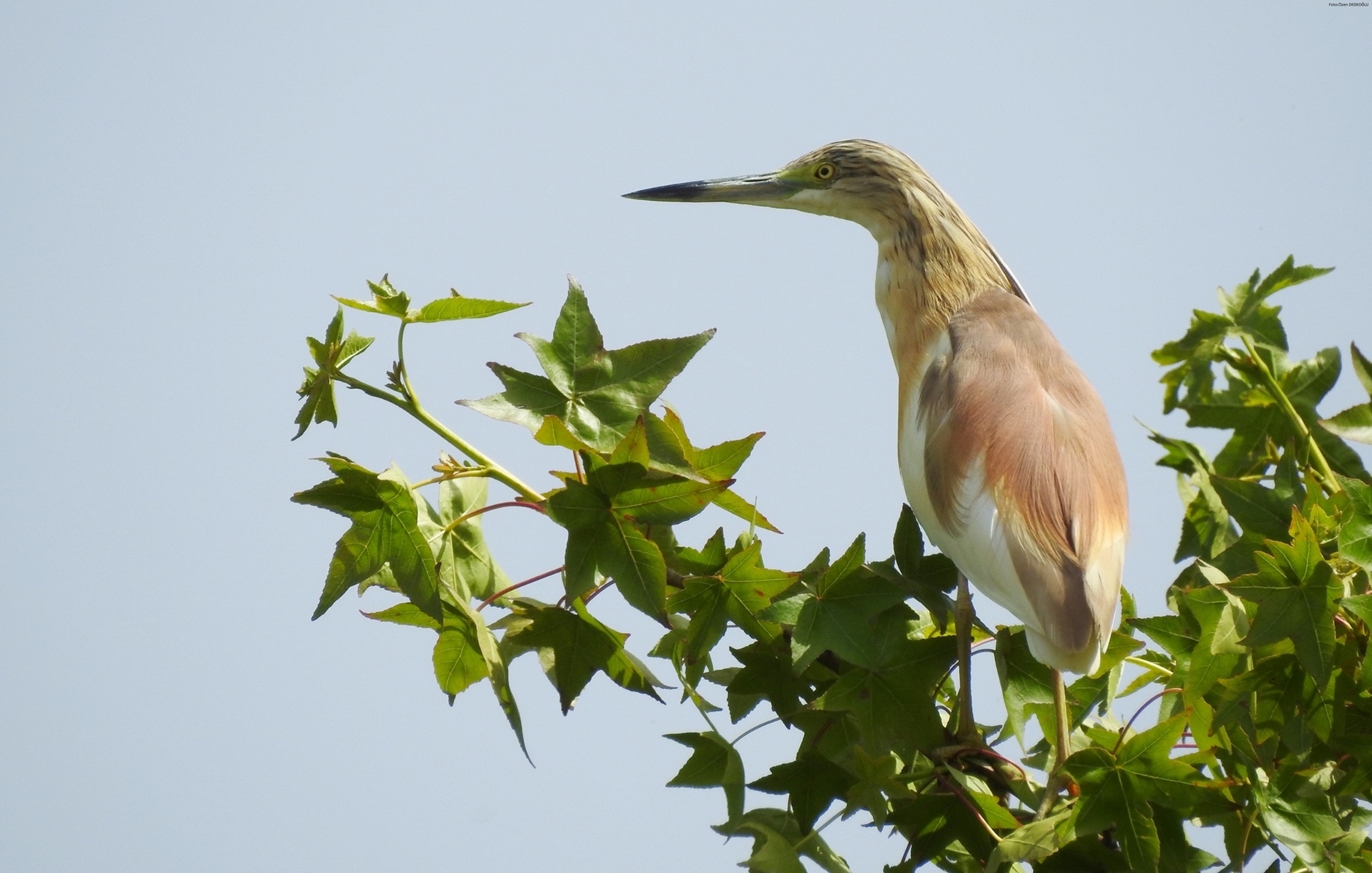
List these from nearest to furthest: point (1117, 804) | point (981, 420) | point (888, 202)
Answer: point (1117, 804) → point (981, 420) → point (888, 202)

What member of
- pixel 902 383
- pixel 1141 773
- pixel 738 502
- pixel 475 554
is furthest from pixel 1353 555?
pixel 475 554

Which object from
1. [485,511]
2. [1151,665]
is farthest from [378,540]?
[1151,665]

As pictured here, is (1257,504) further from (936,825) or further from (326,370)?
(326,370)

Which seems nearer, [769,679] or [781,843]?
[781,843]

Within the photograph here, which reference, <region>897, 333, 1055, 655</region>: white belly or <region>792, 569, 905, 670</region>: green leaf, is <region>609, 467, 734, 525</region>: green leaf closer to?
<region>792, 569, 905, 670</region>: green leaf

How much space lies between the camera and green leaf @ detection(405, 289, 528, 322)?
1291mm

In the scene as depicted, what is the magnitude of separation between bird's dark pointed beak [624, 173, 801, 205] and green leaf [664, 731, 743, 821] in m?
1.20

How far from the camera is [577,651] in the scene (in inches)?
53.4

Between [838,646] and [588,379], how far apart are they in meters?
0.39

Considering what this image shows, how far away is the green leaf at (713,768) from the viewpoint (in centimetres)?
132

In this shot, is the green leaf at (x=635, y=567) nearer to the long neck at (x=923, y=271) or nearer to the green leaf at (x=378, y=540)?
the green leaf at (x=378, y=540)

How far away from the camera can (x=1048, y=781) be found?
1.38 meters

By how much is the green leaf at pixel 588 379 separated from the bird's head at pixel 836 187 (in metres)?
0.96

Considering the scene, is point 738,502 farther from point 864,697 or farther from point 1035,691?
point 1035,691
